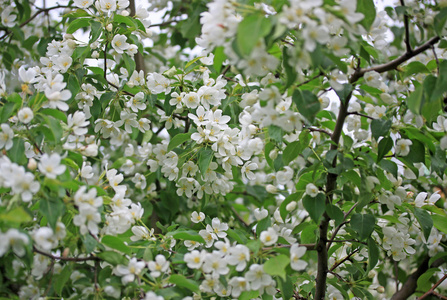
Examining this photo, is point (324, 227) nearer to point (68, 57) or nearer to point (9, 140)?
point (9, 140)

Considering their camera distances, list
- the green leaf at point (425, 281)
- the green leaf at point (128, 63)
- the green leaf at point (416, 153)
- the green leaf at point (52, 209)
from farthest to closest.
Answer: the green leaf at point (425, 281) < the green leaf at point (128, 63) < the green leaf at point (416, 153) < the green leaf at point (52, 209)

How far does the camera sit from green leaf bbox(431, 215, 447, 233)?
5.86ft

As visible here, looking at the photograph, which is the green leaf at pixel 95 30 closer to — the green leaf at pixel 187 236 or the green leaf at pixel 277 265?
the green leaf at pixel 187 236

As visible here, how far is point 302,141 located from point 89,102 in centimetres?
107

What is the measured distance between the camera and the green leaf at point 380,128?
4.82ft

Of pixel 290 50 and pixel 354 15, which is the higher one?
pixel 354 15

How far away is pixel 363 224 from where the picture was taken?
5.04ft

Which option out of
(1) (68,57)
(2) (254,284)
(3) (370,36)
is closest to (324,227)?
(2) (254,284)

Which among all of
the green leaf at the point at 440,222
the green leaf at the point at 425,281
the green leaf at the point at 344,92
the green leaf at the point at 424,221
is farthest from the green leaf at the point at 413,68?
the green leaf at the point at 425,281

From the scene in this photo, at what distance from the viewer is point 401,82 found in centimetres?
164

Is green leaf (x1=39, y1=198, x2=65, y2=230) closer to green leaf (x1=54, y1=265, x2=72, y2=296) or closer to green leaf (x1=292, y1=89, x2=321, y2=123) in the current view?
green leaf (x1=54, y1=265, x2=72, y2=296)

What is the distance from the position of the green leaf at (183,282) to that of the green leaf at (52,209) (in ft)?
1.36

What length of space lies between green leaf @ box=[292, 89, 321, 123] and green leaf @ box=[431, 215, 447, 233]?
867 mm

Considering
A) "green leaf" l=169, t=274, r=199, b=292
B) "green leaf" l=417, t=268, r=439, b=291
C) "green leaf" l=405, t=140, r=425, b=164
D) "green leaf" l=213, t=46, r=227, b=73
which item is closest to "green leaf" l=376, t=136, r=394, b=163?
"green leaf" l=405, t=140, r=425, b=164
